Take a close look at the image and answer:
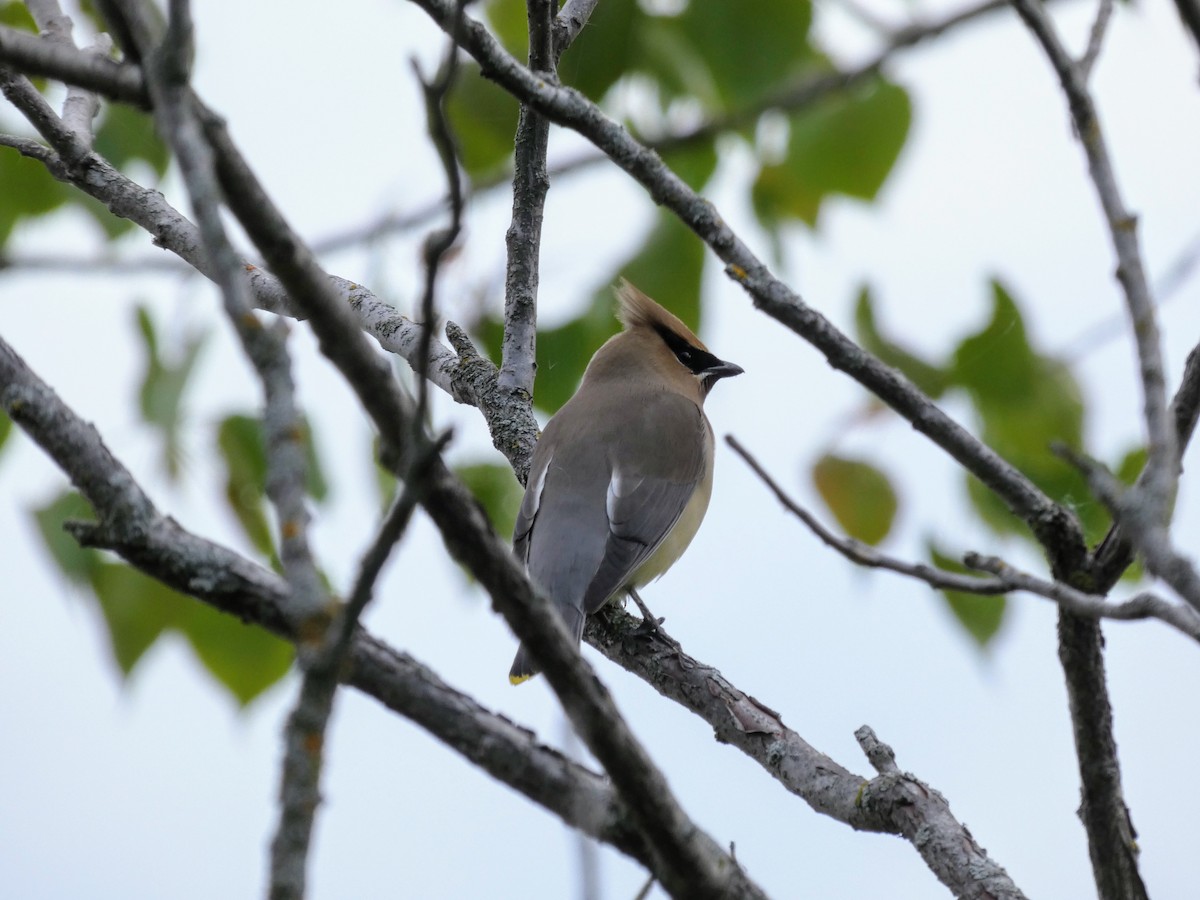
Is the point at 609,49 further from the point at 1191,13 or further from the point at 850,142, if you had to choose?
the point at 1191,13

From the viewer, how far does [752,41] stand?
8.35 ft

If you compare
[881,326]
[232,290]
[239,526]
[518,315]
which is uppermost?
[518,315]

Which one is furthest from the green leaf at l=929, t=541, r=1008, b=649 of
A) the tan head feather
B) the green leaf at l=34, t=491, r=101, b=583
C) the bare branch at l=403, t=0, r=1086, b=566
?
the tan head feather

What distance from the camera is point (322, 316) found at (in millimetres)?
1526

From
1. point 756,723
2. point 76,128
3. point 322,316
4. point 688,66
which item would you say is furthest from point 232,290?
point 76,128

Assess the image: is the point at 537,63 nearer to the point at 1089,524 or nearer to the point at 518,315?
the point at 518,315

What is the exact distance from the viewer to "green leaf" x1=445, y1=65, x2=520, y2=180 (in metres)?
2.96

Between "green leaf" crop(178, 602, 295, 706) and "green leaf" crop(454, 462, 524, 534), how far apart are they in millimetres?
629

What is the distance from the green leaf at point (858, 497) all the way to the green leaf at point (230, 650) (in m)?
1.20

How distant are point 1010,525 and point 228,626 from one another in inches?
61.0

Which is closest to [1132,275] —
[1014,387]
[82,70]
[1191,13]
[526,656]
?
[1191,13]

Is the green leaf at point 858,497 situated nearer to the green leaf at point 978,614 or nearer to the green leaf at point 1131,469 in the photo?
the green leaf at point 978,614

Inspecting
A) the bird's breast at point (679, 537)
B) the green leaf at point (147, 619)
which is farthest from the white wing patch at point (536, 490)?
the green leaf at point (147, 619)

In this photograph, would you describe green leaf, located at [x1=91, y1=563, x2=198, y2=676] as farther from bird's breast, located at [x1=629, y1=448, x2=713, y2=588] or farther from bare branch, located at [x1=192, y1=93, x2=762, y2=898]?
bird's breast, located at [x1=629, y1=448, x2=713, y2=588]
